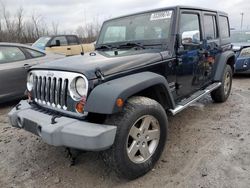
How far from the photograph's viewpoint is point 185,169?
9.89 feet

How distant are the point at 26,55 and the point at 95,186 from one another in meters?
4.12

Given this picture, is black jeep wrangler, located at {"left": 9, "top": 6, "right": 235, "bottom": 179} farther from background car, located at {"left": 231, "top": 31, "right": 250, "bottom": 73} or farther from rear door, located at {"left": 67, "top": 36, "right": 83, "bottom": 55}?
rear door, located at {"left": 67, "top": 36, "right": 83, "bottom": 55}

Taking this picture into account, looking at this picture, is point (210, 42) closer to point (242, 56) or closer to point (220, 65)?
point (220, 65)

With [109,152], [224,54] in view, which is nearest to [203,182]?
[109,152]

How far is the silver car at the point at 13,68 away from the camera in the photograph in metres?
5.52

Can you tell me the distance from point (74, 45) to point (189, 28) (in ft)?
28.5

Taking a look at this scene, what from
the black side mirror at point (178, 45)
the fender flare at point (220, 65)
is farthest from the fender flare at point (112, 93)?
the fender flare at point (220, 65)

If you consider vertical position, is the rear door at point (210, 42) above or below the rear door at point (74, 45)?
below

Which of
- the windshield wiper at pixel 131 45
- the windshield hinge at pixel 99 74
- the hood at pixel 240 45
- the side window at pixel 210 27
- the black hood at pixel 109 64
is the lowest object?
the windshield hinge at pixel 99 74

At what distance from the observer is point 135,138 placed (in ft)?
9.19

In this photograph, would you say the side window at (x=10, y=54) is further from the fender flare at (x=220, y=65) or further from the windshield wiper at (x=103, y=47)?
the fender flare at (x=220, y=65)

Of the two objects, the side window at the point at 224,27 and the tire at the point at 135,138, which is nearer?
the tire at the point at 135,138

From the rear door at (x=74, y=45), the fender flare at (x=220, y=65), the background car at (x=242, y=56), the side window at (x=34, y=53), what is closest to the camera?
the fender flare at (x=220, y=65)

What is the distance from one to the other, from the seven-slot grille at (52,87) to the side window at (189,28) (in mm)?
1774
